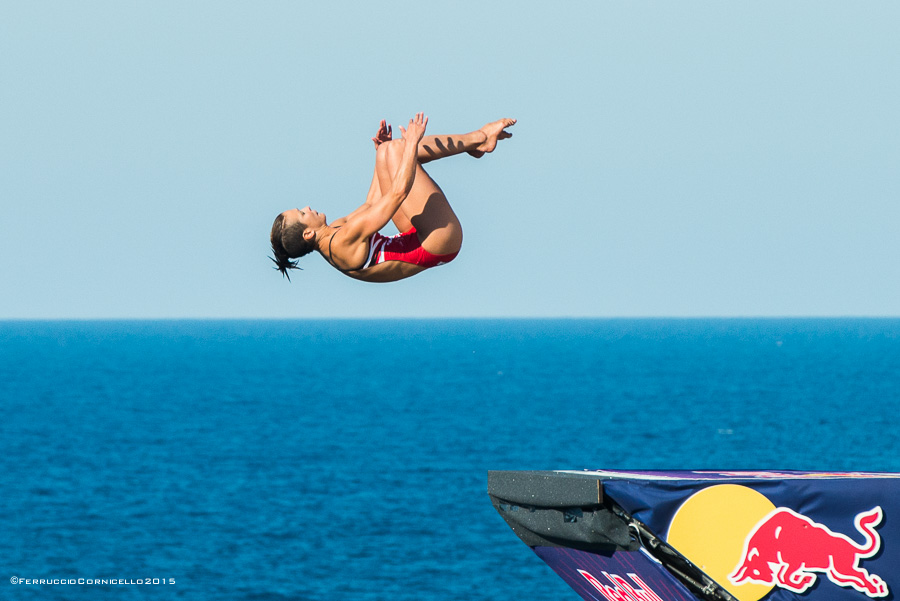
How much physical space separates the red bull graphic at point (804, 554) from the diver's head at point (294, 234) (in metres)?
4.09

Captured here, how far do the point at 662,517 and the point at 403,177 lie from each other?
322cm

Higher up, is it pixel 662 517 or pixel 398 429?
pixel 662 517

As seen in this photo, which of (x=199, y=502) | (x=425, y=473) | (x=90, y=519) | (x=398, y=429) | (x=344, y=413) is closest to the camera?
(x=90, y=519)

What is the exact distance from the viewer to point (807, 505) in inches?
380

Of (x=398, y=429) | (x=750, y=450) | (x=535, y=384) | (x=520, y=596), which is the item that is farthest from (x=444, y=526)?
(x=535, y=384)

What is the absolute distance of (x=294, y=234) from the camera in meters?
9.95

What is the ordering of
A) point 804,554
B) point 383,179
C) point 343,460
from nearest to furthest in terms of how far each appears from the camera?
point 804,554
point 383,179
point 343,460

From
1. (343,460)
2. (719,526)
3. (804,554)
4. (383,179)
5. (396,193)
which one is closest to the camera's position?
(396,193)

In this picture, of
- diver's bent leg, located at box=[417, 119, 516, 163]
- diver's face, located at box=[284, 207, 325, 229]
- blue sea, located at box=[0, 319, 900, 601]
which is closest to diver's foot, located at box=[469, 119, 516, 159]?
diver's bent leg, located at box=[417, 119, 516, 163]

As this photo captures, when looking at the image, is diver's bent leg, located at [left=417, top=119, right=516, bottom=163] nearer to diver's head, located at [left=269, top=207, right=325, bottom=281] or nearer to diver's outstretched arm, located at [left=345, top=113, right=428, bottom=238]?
diver's outstretched arm, located at [left=345, top=113, right=428, bottom=238]

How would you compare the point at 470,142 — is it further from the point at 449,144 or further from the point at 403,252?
the point at 403,252

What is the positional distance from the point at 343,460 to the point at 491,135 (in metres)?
97.1

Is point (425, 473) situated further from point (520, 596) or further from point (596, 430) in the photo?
point (520, 596)

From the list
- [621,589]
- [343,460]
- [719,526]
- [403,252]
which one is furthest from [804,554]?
[343,460]
